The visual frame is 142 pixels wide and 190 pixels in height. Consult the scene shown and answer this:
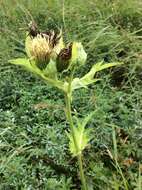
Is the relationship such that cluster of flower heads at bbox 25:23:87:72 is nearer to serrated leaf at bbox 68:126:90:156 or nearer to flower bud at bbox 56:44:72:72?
flower bud at bbox 56:44:72:72

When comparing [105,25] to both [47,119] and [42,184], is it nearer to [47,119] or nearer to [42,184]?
[47,119]

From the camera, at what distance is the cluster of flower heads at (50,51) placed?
1.32 meters

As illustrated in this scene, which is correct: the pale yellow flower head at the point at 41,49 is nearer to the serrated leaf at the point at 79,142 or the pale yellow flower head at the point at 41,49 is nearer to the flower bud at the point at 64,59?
the flower bud at the point at 64,59

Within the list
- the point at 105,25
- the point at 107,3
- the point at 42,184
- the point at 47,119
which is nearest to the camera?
the point at 42,184

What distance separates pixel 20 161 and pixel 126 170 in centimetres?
39

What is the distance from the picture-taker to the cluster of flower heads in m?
1.32

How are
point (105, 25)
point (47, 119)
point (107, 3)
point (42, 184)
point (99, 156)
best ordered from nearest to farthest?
point (42, 184)
point (99, 156)
point (47, 119)
point (105, 25)
point (107, 3)

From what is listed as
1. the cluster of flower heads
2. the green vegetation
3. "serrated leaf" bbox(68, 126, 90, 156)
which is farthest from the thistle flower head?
the green vegetation

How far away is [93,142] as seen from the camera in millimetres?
1877

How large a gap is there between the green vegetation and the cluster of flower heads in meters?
0.40

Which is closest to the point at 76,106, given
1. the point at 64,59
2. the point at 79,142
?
the point at 79,142

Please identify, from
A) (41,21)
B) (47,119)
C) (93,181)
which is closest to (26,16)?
(41,21)

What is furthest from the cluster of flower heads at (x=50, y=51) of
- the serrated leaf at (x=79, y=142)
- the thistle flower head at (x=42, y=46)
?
the serrated leaf at (x=79, y=142)

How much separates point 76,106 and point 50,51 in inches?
29.8
